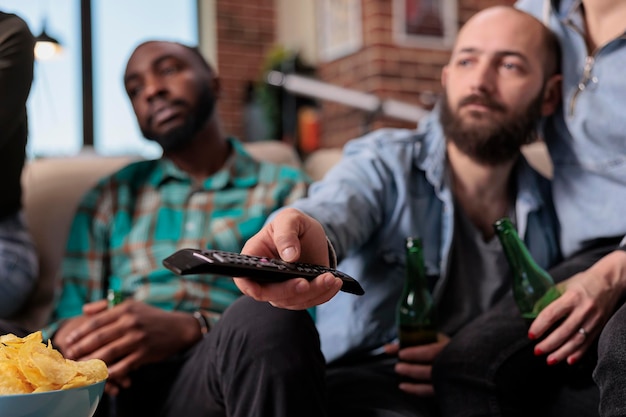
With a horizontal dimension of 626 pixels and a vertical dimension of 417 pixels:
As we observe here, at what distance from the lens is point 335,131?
14.1ft

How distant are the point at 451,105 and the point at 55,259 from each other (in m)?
0.92

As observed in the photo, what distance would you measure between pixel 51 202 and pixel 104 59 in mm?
3664

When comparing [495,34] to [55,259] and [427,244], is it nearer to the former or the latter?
[427,244]

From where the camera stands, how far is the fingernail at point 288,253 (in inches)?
37.0

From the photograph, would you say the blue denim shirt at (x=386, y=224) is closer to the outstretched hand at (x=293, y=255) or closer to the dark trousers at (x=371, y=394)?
the dark trousers at (x=371, y=394)

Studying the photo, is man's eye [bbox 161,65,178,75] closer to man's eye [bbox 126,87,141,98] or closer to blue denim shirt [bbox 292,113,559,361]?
man's eye [bbox 126,87,141,98]

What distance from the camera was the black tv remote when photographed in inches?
32.0

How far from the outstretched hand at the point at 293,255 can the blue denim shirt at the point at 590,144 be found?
2.04 feet

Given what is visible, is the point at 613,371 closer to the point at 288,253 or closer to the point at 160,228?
the point at 288,253

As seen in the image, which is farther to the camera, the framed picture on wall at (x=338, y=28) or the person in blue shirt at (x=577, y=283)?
the framed picture on wall at (x=338, y=28)

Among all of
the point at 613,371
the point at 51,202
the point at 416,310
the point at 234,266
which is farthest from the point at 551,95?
the point at 51,202

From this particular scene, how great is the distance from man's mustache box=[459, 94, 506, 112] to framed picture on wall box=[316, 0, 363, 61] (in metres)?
2.58

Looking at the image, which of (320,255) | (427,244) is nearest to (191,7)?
(427,244)

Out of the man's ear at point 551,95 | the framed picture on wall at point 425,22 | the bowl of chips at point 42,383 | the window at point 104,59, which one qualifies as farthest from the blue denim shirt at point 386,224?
the window at point 104,59
